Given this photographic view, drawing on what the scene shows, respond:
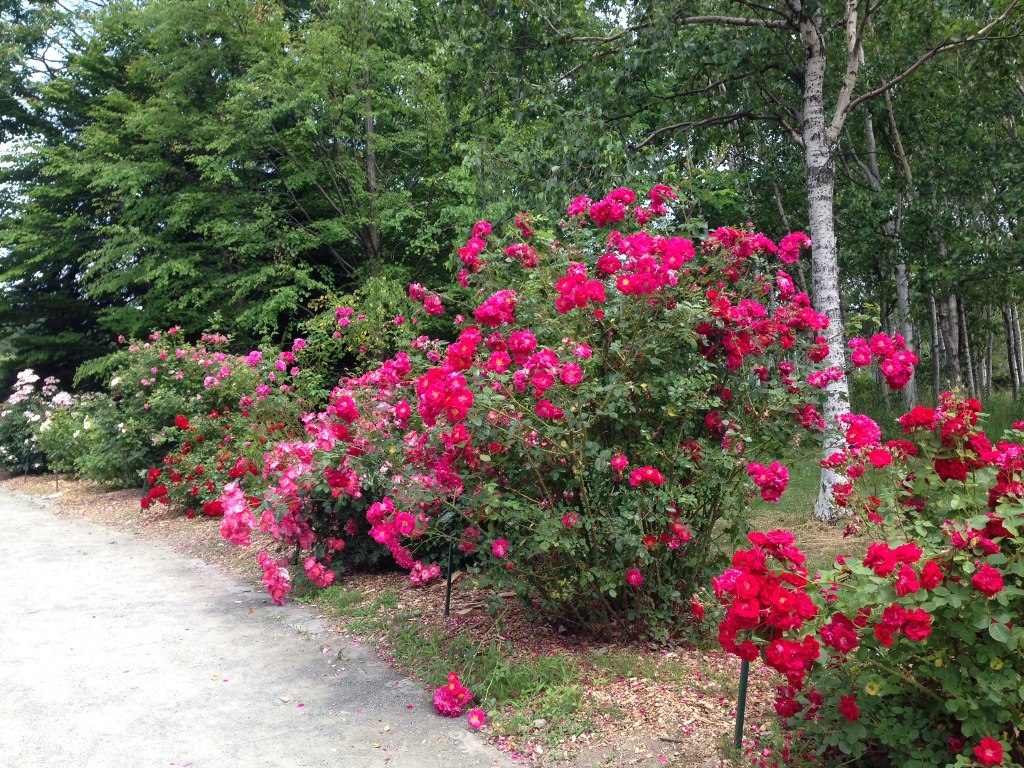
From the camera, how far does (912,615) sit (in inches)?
80.0

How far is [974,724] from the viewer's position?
6.86 feet

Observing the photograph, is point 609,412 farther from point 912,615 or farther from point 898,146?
point 898,146

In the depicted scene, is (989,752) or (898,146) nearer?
(989,752)

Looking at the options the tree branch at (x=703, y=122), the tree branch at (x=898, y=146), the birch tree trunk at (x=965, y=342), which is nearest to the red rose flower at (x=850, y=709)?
the tree branch at (x=703, y=122)

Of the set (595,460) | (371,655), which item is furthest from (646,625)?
(371,655)

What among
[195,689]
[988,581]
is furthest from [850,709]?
[195,689]

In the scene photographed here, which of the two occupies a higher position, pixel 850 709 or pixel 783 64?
pixel 783 64

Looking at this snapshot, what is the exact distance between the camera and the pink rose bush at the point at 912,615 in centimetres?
207

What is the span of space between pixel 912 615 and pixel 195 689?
130 inches

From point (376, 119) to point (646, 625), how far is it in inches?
483

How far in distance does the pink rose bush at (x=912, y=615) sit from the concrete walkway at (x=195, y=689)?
1.24 m

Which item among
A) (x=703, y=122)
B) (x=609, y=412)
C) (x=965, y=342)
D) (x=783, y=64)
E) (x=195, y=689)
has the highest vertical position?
(x=783, y=64)

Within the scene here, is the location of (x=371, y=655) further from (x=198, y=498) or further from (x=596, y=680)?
(x=198, y=498)

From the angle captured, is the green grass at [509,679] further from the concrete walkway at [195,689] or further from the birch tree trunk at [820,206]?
the birch tree trunk at [820,206]
